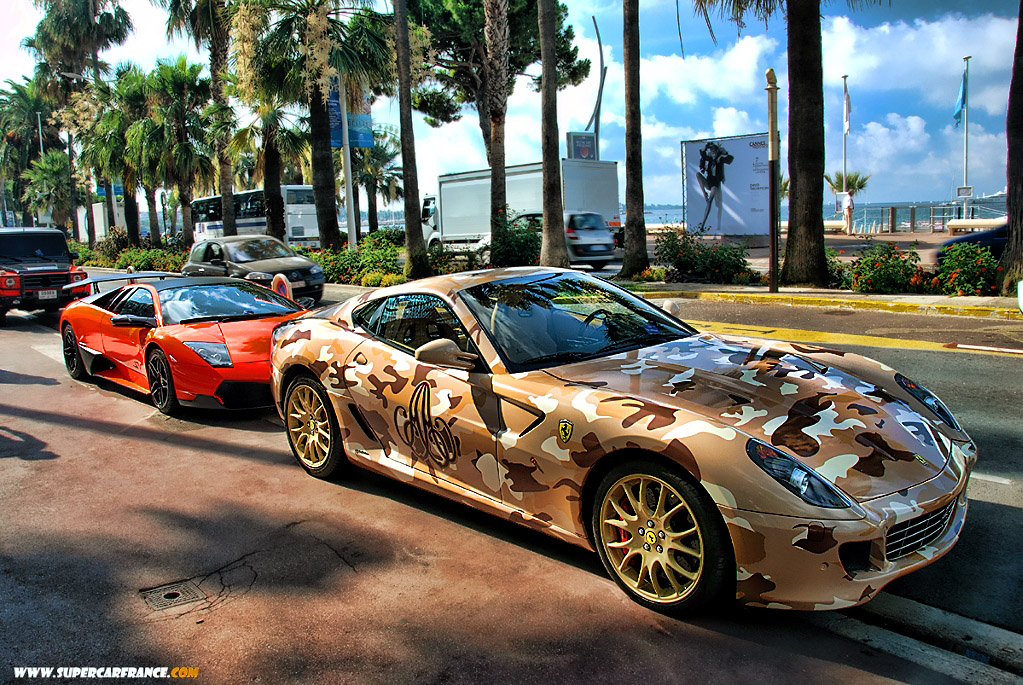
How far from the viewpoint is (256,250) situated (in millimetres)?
18422

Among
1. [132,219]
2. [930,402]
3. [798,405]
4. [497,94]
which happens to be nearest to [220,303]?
[798,405]

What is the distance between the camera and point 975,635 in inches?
126

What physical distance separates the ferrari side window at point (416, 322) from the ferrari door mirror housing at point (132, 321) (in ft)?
13.4

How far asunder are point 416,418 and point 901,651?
2624mm

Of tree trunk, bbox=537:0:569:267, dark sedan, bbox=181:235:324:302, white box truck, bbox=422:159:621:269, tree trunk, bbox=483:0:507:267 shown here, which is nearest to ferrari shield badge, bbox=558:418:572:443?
tree trunk, bbox=537:0:569:267

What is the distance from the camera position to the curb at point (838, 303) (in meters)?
11.2

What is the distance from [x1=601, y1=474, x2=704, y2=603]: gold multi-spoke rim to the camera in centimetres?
328

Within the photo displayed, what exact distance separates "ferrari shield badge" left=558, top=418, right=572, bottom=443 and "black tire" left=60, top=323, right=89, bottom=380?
26.2 ft

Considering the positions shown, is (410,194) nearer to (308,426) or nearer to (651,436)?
(308,426)

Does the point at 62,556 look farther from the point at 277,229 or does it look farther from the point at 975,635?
the point at 277,229

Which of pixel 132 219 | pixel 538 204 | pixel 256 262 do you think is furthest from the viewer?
pixel 132 219

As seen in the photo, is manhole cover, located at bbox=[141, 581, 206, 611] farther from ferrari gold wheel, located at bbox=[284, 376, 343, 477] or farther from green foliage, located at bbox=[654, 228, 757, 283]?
green foliage, located at bbox=[654, 228, 757, 283]

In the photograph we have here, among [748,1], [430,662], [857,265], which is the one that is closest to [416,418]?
[430,662]

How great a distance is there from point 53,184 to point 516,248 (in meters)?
56.0
